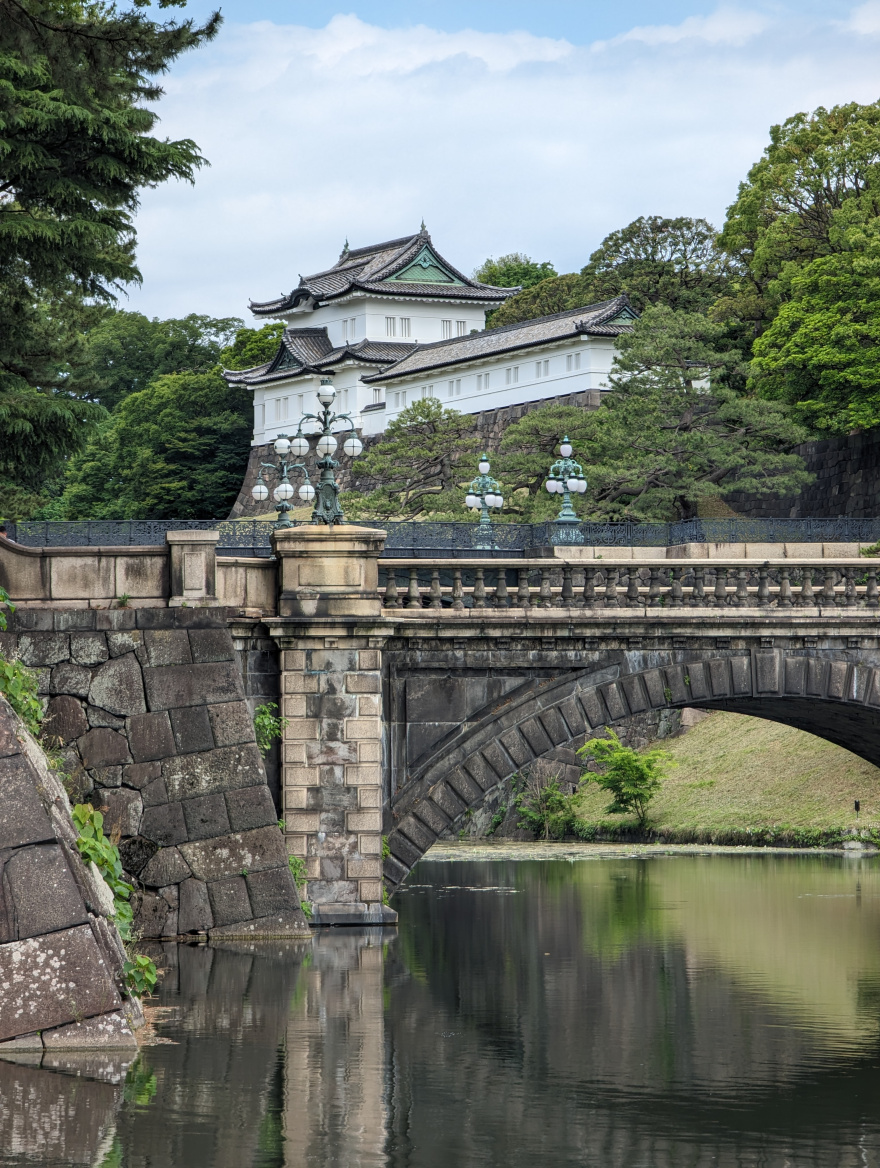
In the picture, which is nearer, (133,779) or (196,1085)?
(196,1085)

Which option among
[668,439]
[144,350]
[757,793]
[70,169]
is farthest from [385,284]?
[70,169]

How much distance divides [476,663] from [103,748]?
504cm

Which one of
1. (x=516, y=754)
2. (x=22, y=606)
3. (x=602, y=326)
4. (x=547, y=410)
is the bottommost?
(x=516, y=754)

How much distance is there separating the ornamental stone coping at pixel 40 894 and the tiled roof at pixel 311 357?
219 ft

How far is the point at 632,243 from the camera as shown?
235 feet

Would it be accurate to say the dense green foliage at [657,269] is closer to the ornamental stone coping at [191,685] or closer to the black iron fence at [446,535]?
the black iron fence at [446,535]

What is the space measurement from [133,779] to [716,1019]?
7244 millimetres

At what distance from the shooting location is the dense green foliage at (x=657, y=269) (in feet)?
224

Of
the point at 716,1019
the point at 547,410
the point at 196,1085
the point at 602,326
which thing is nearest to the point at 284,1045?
the point at 196,1085

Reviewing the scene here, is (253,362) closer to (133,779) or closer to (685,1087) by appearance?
(133,779)

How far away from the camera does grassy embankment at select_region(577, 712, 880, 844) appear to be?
41875mm

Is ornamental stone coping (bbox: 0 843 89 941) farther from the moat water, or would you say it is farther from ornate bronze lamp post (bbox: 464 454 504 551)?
ornate bronze lamp post (bbox: 464 454 504 551)

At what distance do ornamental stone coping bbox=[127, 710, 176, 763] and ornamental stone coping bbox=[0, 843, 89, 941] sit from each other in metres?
7.18

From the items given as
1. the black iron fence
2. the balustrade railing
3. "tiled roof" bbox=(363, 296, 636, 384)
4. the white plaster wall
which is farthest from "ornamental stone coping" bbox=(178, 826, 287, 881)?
"tiled roof" bbox=(363, 296, 636, 384)
